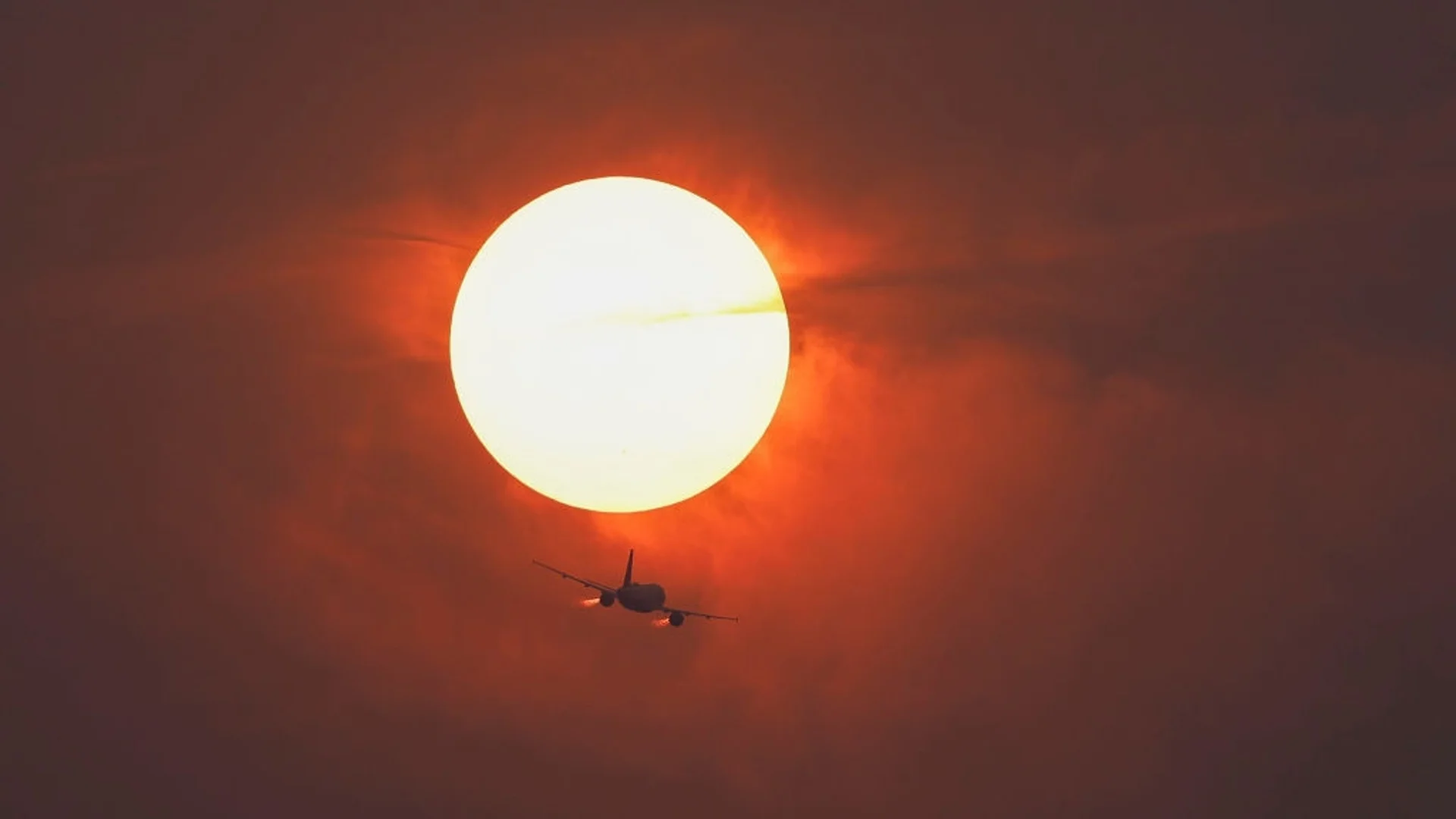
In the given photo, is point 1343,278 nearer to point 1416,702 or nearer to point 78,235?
point 1416,702

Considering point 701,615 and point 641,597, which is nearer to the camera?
point 641,597

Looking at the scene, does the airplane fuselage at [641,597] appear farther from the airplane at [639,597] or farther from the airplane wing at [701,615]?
the airplane wing at [701,615]

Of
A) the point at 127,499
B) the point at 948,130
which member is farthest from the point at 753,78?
the point at 127,499

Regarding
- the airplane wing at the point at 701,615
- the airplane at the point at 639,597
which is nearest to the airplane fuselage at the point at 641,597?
the airplane at the point at 639,597

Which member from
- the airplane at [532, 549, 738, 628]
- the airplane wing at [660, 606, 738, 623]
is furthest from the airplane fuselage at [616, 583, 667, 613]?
the airplane wing at [660, 606, 738, 623]

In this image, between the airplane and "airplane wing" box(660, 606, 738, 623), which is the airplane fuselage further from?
"airplane wing" box(660, 606, 738, 623)

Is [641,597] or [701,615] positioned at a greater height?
[701,615]

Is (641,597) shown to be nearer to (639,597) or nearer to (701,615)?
(639,597)

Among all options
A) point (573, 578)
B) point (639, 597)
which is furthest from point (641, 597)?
point (573, 578)

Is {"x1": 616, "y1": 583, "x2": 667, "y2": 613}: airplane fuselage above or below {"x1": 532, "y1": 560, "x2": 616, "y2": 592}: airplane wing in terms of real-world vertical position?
below
